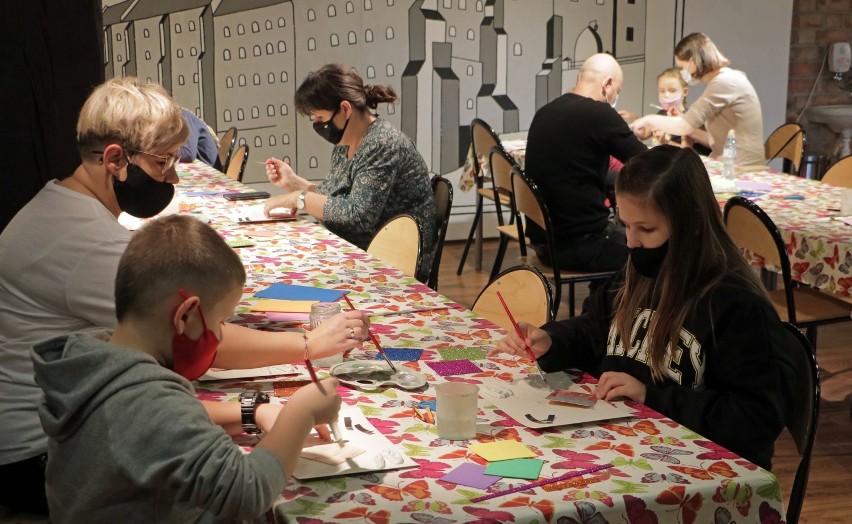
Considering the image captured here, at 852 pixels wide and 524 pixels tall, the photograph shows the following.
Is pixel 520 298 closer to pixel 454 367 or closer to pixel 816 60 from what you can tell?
pixel 454 367

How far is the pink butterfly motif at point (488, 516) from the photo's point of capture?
1381 millimetres

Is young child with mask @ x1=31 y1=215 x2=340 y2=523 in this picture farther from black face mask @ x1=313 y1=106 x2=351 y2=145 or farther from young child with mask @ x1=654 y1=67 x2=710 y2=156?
young child with mask @ x1=654 y1=67 x2=710 y2=156

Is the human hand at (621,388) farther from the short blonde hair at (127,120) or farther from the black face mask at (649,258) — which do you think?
the short blonde hair at (127,120)

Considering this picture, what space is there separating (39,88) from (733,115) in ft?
14.0

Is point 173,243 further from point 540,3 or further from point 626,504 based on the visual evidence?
point 540,3

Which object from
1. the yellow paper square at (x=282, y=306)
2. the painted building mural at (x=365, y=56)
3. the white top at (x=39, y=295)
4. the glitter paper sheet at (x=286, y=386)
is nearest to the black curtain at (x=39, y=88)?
the white top at (x=39, y=295)

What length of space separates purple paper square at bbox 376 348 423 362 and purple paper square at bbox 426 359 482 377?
0.17ft

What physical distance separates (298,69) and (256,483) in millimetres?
5712

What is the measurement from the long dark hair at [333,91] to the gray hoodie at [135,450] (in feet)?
8.39

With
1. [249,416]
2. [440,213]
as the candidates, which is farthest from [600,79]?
[249,416]

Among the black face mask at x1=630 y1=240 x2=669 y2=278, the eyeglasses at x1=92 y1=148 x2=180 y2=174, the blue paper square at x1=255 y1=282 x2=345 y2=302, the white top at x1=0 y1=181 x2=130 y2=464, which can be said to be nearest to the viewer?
the white top at x1=0 y1=181 x2=130 y2=464

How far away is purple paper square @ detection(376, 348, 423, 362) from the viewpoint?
83.2 inches

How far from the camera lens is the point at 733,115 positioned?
5.63m

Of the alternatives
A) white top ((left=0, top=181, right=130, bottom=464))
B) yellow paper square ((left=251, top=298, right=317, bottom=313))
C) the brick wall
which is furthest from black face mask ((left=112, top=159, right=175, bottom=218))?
the brick wall
